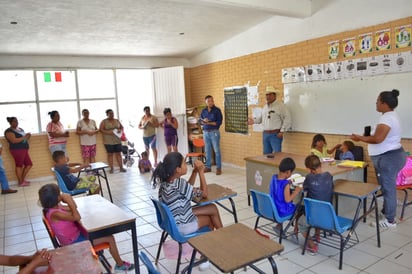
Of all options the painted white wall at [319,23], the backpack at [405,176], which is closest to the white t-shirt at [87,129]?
the painted white wall at [319,23]

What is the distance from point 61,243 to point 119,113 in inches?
247

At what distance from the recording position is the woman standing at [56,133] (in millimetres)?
7109

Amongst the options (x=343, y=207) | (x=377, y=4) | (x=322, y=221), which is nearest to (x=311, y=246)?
(x=322, y=221)

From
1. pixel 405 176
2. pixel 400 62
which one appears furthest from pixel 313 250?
pixel 400 62

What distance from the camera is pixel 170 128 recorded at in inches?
316

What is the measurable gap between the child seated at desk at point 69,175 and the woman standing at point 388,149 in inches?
141

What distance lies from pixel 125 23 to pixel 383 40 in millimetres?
4070

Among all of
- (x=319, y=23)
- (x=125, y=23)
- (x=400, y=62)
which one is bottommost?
(x=400, y=62)

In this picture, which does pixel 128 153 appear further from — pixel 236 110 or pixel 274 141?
pixel 274 141

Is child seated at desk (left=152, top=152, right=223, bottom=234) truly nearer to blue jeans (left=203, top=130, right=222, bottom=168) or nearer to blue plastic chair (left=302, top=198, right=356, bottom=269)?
blue plastic chair (left=302, top=198, right=356, bottom=269)

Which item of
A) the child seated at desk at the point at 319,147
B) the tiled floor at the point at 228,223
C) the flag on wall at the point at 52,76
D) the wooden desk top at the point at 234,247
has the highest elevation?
the flag on wall at the point at 52,76

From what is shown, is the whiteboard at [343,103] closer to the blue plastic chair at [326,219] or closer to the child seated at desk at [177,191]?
the blue plastic chair at [326,219]

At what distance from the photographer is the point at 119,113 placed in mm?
8633

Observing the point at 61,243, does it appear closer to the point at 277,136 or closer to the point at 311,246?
the point at 311,246
